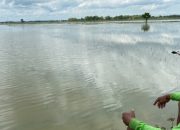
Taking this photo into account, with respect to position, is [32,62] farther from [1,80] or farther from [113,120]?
[113,120]

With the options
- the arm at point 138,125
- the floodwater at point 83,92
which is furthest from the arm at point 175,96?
the floodwater at point 83,92

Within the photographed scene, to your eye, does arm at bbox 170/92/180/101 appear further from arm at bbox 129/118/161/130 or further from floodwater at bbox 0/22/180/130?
floodwater at bbox 0/22/180/130

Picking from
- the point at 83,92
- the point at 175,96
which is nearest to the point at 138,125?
the point at 175,96

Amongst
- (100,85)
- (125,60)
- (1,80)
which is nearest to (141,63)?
(125,60)

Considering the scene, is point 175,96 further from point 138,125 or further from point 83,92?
point 83,92

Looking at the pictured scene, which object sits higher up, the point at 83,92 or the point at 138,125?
the point at 138,125

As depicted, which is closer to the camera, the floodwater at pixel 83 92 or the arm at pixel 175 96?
the arm at pixel 175 96

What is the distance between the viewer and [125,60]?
21.8 meters

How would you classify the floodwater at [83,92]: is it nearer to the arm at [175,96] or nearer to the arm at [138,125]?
the arm at [175,96]

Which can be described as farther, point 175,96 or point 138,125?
point 175,96

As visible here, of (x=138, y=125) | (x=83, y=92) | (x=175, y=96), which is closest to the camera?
(x=138, y=125)

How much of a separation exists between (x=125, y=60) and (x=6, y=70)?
287 inches

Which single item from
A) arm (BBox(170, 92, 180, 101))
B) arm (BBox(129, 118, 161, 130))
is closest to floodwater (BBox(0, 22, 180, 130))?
arm (BBox(170, 92, 180, 101))

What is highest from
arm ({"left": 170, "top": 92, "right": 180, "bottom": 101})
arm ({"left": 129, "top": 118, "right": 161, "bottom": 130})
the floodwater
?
arm ({"left": 170, "top": 92, "right": 180, "bottom": 101})
